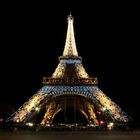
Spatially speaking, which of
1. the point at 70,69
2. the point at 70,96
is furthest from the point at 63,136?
the point at 70,69

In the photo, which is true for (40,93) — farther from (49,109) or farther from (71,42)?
(71,42)

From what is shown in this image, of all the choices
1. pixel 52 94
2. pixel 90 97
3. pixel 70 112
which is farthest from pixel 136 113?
pixel 70 112

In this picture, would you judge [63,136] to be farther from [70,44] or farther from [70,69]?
[70,69]

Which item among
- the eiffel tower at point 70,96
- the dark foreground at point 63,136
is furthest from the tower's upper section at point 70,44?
the dark foreground at point 63,136

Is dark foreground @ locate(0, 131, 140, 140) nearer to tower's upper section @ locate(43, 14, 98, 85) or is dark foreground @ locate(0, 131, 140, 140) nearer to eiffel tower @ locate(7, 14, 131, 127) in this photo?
eiffel tower @ locate(7, 14, 131, 127)

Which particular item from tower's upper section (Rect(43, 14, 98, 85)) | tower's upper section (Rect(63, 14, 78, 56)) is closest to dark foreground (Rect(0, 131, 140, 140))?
tower's upper section (Rect(43, 14, 98, 85))

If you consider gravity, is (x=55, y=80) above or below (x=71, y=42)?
below

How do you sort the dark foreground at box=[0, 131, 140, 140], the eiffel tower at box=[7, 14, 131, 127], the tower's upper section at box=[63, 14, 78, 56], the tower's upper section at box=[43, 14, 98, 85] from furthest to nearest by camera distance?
the tower's upper section at box=[63, 14, 78, 56] < the tower's upper section at box=[43, 14, 98, 85] < the eiffel tower at box=[7, 14, 131, 127] < the dark foreground at box=[0, 131, 140, 140]


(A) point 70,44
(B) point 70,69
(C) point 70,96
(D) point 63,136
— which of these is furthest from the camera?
(B) point 70,69
